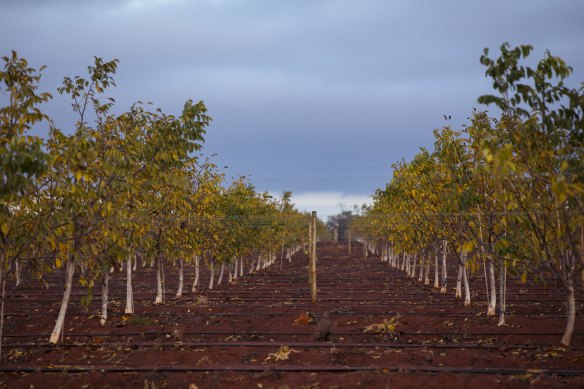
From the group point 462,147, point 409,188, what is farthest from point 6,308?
point 462,147

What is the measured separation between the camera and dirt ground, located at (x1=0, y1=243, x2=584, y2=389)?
8.27 metres

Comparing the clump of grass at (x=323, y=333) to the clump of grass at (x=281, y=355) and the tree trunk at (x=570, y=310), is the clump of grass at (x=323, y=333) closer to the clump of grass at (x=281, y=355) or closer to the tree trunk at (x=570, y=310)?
the clump of grass at (x=281, y=355)

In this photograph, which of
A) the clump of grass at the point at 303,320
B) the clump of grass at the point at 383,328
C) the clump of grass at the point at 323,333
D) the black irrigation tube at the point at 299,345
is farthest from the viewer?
the clump of grass at the point at 303,320

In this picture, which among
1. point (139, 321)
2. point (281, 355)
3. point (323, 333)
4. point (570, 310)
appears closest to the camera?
point (281, 355)

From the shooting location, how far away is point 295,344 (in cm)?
1073

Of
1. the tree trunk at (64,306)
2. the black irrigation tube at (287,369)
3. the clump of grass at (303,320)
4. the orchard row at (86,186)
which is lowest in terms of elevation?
the black irrigation tube at (287,369)

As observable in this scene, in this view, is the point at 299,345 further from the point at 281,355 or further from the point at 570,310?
the point at 570,310

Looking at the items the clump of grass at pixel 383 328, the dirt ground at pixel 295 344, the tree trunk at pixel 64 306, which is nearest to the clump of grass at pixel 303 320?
the dirt ground at pixel 295 344

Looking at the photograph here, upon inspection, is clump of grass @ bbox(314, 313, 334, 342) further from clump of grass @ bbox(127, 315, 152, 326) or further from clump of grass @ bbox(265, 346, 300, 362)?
clump of grass @ bbox(127, 315, 152, 326)

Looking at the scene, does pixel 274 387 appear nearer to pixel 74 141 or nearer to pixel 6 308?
pixel 74 141

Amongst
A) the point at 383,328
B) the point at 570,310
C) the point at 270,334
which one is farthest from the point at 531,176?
the point at 270,334

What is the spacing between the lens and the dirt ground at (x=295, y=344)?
8.27 metres

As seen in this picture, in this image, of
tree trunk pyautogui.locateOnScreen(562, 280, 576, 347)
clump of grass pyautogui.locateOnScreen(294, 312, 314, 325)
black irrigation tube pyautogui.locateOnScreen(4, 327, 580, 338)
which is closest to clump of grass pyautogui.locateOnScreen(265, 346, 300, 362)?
black irrigation tube pyautogui.locateOnScreen(4, 327, 580, 338)

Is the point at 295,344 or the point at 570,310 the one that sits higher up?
the point at 570,310
